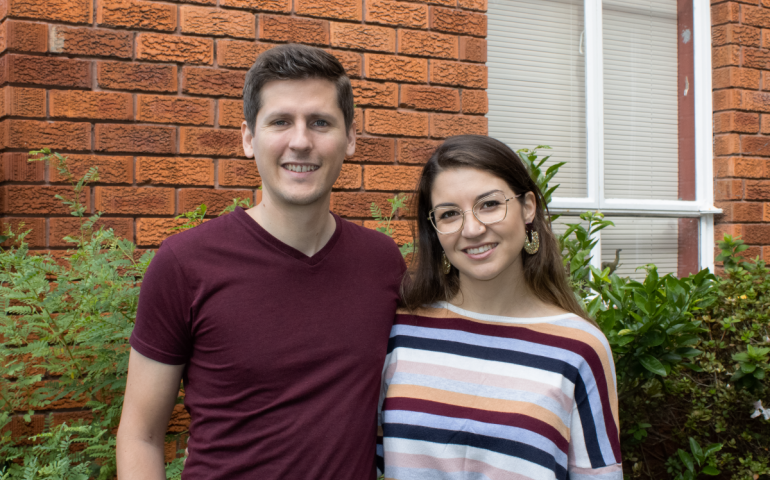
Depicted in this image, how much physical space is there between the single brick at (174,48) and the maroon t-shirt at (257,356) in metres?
1.37

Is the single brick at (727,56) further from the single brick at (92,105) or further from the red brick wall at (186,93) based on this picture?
the single brick at (92,105)

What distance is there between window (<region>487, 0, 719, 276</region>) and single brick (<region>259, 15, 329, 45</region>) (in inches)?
49.1

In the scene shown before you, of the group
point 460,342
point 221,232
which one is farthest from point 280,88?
point 460,342

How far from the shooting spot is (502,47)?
3.63m

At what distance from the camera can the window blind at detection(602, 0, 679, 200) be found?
3.90 metres

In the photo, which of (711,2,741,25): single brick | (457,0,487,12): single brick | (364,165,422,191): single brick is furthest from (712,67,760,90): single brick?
(364,165,422,191): single brick

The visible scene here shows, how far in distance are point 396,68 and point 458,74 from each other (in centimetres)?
34

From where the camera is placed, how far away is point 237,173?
106 inches

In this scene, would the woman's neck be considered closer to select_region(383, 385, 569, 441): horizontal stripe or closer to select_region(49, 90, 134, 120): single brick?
select_region(383, 385, 569, 441): horizontal stripe

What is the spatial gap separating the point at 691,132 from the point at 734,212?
2.02 ft

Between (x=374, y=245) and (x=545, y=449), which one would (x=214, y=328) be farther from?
(x=545, y=449)

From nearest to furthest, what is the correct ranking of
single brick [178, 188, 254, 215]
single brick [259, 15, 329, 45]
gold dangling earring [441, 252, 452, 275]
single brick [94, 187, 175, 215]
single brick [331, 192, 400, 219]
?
gold dangling earring [441, 252, 452, 275] < single brick [94, 187, 175, 215] < single brick [178, 188, 254, 215] < single brick [259, 15, 329, 45] < single brick [331, 192, 400, 219]

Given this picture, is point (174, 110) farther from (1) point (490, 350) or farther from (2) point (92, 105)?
(1) point (490, 350)

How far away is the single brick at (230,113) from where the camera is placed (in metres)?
2.66
